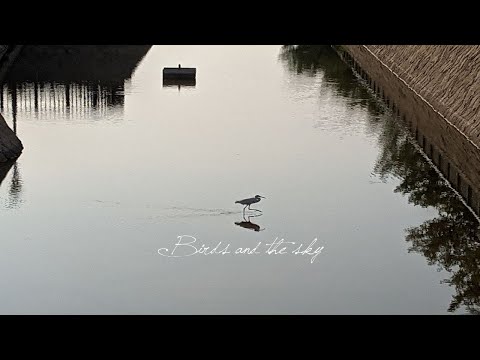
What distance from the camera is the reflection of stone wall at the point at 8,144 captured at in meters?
17.8

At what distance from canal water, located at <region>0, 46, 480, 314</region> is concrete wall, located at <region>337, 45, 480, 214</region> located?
345 mm

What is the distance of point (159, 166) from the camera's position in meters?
17.1

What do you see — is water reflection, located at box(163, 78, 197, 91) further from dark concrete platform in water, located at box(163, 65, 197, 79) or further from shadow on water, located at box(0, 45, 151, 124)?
shadow on water, located at box(0, 45, 151, 124)

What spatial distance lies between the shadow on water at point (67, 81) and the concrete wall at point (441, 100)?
6581 millimetres

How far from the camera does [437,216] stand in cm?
1415

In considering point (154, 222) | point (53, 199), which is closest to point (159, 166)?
point (53, 199)

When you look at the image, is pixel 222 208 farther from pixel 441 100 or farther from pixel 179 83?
pixel 179 83

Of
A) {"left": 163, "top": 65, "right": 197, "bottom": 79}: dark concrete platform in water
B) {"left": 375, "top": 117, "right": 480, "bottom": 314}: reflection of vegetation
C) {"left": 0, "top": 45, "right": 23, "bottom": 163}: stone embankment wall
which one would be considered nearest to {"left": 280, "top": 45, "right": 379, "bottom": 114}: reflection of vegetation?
{"left": 163, "top": 65, "right": 197, "bottom": 79}: dark concrete platform in water

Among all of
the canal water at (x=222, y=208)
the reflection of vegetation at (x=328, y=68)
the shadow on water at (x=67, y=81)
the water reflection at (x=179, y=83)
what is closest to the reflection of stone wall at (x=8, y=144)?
the canal water at (x=222, y=208)

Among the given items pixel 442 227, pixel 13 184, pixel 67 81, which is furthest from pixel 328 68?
pixel 442 227

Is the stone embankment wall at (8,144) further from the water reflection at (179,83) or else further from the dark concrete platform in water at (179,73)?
the dark concrete platform in water at (179,73)

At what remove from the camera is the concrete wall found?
16.6 m

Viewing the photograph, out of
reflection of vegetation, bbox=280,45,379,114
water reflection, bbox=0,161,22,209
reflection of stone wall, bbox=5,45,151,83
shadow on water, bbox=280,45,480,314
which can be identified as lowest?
reflection of stone wall, bbox=5,45,151,83
